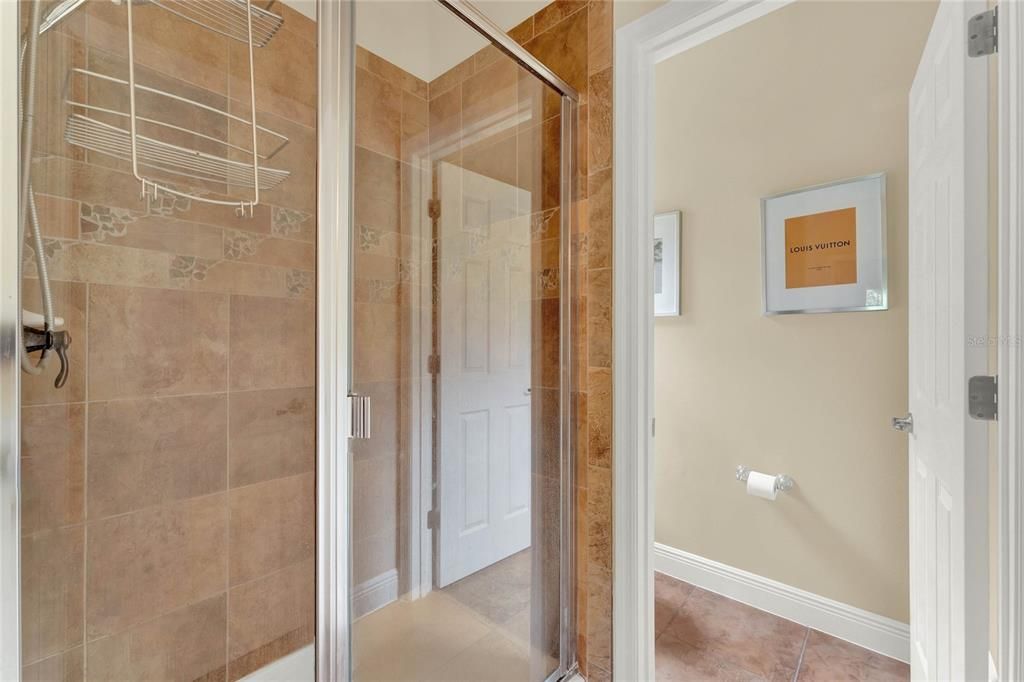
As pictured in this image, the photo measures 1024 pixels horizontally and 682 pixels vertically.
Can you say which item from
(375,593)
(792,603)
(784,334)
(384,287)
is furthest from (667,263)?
(375,593)

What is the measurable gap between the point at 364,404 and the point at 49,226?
619 millimetres

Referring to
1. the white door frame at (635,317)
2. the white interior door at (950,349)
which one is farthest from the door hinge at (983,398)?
the white door frame at (635,317)

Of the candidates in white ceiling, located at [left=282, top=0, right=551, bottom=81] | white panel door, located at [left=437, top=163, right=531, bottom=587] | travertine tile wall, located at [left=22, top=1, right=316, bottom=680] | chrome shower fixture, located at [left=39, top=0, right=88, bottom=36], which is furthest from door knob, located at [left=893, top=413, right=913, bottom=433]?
chrome shower fixture, located at [left=39, top=0, right=88, bottom=36]

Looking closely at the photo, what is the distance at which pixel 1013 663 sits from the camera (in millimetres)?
828

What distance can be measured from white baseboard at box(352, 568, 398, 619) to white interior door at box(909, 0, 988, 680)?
119 cm

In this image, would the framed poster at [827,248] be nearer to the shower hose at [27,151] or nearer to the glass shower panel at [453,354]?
the glass shower panel at [453,354]

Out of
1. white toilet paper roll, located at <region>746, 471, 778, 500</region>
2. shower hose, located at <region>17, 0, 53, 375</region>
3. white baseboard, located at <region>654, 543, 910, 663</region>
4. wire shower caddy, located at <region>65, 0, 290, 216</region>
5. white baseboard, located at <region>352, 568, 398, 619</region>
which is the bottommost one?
white baseboard, located at <region>654, 543, 910, 663</region>

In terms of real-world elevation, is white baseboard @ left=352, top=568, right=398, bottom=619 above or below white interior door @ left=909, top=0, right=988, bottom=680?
below

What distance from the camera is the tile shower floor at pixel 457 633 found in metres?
Result: 1.00

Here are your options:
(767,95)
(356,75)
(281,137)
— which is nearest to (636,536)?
(356,75)

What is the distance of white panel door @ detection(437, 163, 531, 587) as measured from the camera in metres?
1.16

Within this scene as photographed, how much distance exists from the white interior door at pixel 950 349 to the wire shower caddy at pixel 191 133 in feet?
5.12

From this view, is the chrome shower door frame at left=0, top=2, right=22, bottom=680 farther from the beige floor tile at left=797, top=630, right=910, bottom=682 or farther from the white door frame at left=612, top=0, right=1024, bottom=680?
the beige floor tile at left=797, top=630, right=910, bottom=682

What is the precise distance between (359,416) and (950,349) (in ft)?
4.23
